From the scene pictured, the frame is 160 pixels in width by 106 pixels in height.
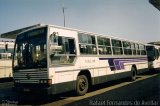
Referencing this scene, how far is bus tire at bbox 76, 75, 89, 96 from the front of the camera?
1080cm

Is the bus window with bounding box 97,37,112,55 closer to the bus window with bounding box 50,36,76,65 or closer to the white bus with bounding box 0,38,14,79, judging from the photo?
the bus window with bounding box 50,36,76,65

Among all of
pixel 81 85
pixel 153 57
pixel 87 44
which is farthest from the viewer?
pixel 153 57

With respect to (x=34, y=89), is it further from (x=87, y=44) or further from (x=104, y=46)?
(x=104, y=46)

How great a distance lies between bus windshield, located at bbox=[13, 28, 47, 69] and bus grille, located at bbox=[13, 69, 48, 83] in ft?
0.55

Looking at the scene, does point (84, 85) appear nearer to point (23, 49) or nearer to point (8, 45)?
point (23, 49)

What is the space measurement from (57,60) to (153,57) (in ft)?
48.9

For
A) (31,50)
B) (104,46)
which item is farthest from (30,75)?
(104,46)

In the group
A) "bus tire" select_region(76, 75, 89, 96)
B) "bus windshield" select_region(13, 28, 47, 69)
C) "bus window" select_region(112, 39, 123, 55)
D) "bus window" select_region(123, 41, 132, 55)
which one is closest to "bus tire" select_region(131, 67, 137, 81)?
"bus window" select_region(123, 41, 132, 55)

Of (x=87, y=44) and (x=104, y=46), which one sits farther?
(x=104, y=46)

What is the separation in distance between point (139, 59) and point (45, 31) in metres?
10.6

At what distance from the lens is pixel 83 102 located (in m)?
9.32

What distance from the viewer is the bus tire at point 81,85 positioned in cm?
1080

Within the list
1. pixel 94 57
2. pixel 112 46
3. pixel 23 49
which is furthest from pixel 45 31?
pixel 112 46

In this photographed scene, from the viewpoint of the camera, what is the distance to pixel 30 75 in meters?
9.60
